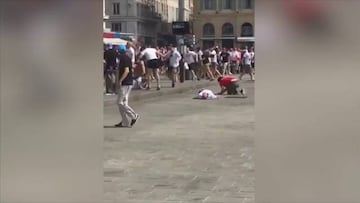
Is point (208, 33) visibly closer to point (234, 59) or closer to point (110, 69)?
point (234, 59)

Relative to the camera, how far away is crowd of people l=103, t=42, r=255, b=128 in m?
12.2

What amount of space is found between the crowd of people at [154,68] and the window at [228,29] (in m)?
67.5

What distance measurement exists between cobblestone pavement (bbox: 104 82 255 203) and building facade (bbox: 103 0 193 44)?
7934cm

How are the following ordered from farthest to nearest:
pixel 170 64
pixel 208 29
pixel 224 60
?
pixel 208 29
pixel 224 60
pixel 170 64

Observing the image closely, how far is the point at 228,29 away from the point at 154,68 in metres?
83.7

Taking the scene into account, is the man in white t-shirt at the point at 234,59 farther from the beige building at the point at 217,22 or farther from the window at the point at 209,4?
the window at the point at 209,4

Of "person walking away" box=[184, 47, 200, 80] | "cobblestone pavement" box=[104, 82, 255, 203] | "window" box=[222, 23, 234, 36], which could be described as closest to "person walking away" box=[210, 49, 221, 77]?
"person walking away" box=[184, 47, 200, 80]

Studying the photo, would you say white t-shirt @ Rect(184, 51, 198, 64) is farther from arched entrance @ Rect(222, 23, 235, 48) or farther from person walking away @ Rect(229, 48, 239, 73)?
arched entrance @ Rect(222, 23, 235, 48)

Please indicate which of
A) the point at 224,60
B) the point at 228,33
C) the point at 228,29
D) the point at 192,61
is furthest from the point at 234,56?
the point at 228,33

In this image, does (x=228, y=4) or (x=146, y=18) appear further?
(x=146, y=18)

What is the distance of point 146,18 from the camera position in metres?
106
